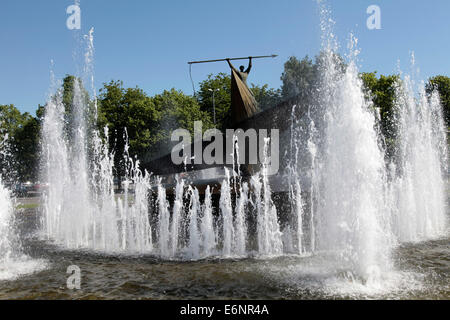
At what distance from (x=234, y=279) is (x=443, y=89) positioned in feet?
100

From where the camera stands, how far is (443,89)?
29.1 metres

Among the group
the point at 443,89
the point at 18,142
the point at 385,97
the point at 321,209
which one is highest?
the point at 443,89

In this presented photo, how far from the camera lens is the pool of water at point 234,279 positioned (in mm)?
4453

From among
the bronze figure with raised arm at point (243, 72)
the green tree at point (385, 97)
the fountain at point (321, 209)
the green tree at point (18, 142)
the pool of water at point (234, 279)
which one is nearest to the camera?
the pool of water at point (234, 279)

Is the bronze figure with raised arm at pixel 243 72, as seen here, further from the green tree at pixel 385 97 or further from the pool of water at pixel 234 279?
the green tree at pixel 385 97

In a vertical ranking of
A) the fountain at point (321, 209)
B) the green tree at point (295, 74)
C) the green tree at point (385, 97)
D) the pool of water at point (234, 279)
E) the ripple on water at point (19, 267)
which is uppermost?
the green tree at point (295, 74)

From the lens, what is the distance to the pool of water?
4.45 m

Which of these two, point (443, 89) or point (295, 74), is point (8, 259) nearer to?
point (295, 74)

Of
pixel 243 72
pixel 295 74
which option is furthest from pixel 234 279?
pixel 295 74

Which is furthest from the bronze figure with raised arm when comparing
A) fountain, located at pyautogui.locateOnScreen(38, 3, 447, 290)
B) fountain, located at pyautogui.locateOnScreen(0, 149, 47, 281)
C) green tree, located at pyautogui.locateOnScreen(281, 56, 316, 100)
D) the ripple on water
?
green tree, located at pyautogui.locateOnScreen(281, 56, 316, 100)

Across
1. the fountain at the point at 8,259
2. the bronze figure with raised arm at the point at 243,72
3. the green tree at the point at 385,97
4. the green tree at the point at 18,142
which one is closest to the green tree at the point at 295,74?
the green tree at the point at 385,97

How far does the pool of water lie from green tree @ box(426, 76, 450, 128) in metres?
26.2

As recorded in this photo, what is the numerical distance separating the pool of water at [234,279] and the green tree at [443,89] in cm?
2620

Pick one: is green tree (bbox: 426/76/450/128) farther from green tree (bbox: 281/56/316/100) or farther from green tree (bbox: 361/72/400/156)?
green tree (bbox: 281/56/316/100)
